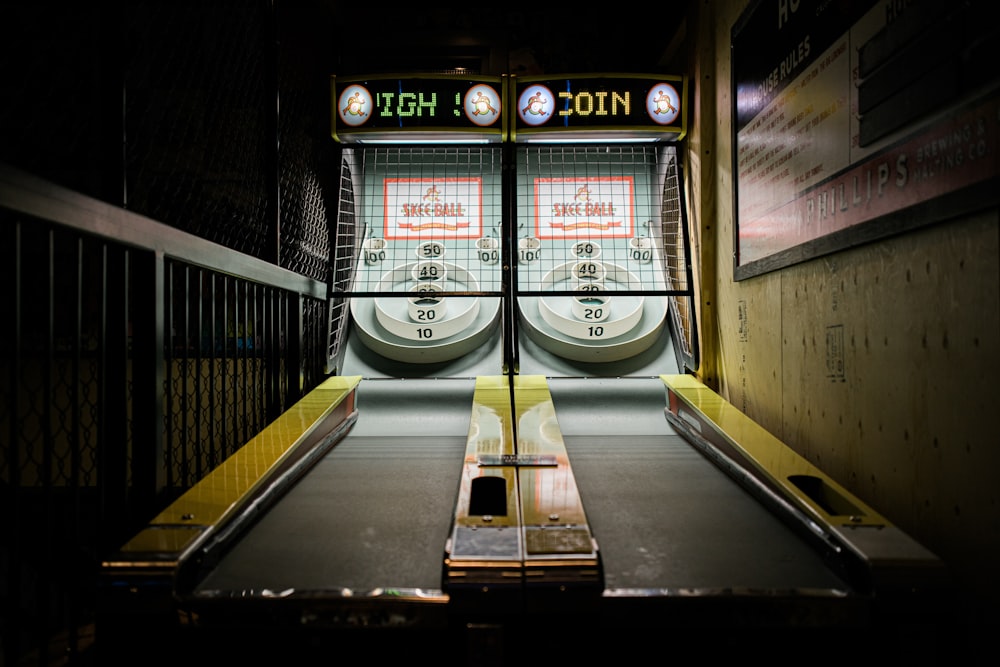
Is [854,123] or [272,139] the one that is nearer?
[854,123]

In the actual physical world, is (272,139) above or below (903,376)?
above

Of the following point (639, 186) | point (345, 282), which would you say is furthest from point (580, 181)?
point (345, 282)

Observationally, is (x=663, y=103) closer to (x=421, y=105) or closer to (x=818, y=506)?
(x=421, y=105)

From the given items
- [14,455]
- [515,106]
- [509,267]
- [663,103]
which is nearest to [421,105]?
[515,106]

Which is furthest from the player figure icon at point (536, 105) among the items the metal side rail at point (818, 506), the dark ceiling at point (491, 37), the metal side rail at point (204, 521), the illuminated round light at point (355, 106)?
the metal side rail at point (204, 521)

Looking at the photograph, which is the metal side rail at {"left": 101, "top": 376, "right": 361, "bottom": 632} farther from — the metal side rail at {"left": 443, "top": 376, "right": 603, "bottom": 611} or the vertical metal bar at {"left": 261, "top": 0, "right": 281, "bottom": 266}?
the vertical metal bar at {"left": 261, "top": 0, "right": 281, "bottom": 266}

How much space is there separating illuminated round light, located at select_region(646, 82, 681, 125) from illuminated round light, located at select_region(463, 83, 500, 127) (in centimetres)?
86

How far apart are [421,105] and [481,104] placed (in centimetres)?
34

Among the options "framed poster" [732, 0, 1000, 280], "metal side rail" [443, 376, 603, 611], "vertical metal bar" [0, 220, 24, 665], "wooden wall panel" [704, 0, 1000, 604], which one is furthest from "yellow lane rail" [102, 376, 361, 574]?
"framed poster" [732, 0, 1000, 280]

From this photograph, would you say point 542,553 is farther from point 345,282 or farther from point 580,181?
point 580,181

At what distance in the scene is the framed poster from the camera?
133 cm

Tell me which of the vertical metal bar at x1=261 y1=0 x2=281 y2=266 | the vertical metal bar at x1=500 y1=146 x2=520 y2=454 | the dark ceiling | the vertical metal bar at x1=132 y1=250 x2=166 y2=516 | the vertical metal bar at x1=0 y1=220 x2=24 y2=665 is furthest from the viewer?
the dark ceiling

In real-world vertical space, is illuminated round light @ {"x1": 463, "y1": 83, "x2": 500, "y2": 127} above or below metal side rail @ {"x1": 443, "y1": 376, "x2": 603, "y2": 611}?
above

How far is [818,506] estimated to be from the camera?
161 cm
